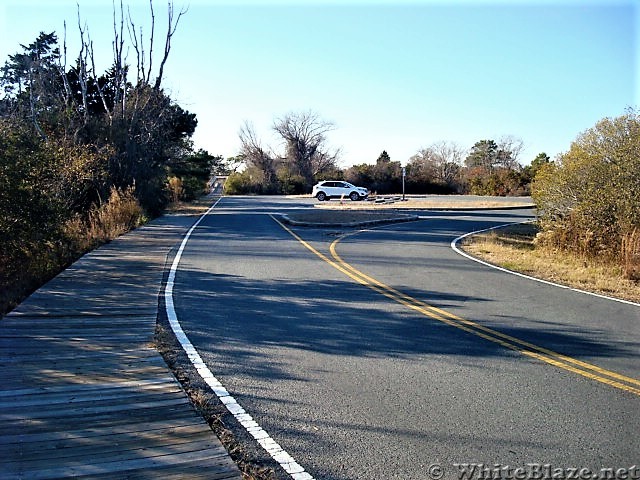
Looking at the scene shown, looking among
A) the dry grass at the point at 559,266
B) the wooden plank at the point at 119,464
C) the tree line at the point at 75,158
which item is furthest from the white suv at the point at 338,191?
the wooden plank at the point at 119,464

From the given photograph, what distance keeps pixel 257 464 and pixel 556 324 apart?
5640 millimetres

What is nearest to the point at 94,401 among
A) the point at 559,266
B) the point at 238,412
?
the point at 238,412

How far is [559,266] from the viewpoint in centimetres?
1488

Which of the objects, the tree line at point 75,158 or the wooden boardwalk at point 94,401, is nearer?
the wooden boardwalk at point 94,401

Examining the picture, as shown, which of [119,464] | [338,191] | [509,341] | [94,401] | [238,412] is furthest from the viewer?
[338,191]

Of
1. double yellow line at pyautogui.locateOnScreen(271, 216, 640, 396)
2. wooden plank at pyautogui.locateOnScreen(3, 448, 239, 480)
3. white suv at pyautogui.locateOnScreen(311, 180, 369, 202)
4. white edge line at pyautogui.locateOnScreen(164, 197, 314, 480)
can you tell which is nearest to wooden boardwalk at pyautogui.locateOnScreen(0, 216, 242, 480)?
wooden plank at pyautogui.locateOnScreen(3, 448, 239, 480)

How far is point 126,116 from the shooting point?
31609 mm

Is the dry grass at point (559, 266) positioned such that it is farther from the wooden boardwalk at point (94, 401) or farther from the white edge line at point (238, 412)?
the wooden boardwalk at point (94, 401)

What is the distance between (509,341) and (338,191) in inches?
1911

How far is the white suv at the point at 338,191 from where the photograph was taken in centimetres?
5453

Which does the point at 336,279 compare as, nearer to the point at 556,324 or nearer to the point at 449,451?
the point at 556,324

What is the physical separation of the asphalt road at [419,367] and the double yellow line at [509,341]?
1.3 inches

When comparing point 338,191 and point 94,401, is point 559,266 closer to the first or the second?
point 94,401

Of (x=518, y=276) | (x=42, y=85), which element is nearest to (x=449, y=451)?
(x=518, y=276)
